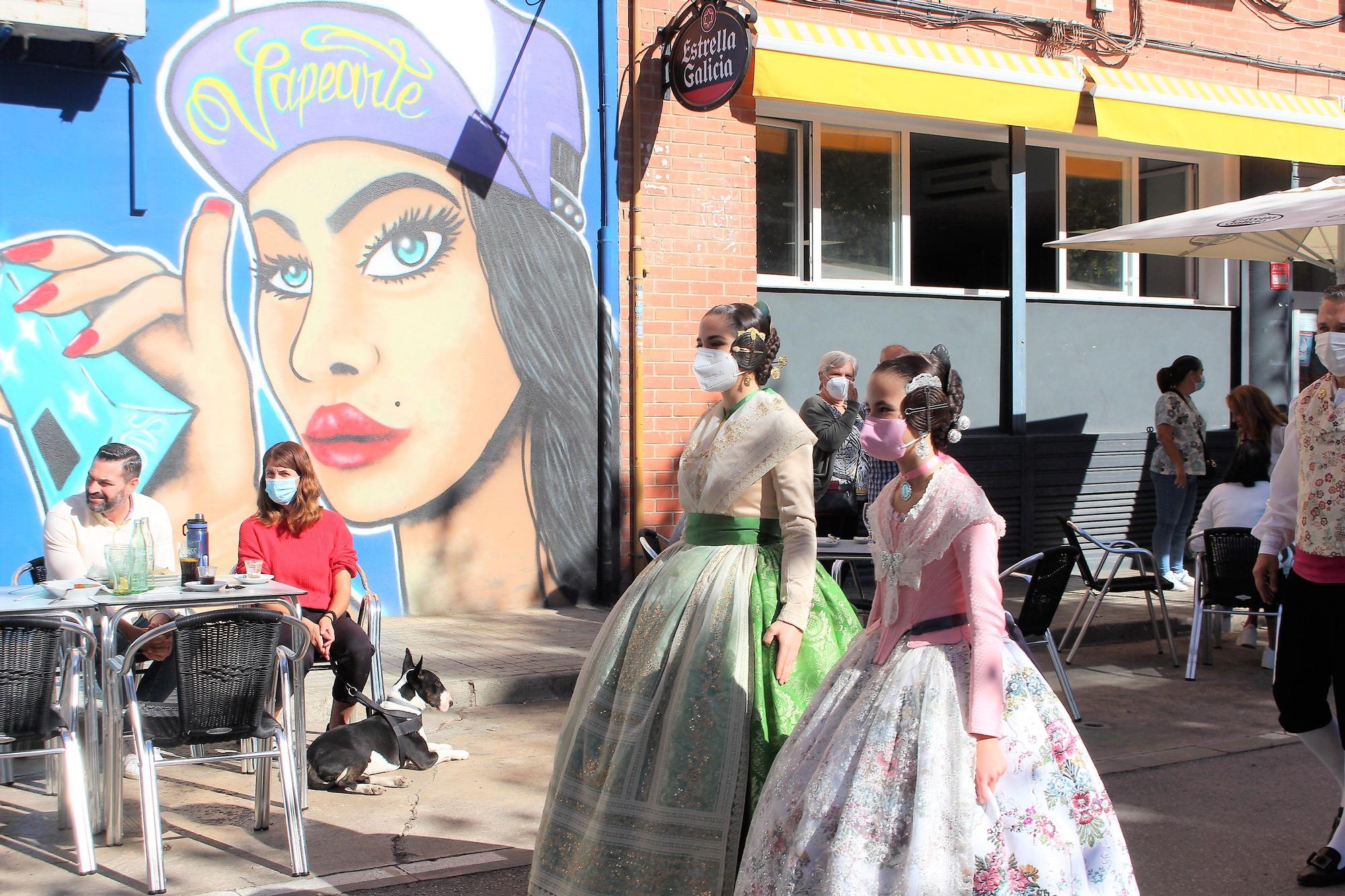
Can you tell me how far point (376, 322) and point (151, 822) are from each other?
16.7 ft

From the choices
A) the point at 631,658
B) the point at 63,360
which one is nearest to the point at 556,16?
the point at 63,360

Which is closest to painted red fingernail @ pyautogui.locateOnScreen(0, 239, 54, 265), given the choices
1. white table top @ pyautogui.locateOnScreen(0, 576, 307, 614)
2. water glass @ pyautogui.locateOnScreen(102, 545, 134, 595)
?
white table top @ pyautogui.locateOnScreen(0, 576, 307, 614)

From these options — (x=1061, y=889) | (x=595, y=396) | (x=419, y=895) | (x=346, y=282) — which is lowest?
(x=419, y=895)

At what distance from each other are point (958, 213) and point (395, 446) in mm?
5608

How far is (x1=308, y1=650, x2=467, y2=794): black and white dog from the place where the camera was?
5.67 metres

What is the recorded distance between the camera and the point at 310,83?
29.4ft

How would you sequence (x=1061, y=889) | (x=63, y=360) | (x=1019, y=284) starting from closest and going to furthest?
1. (x=1061, y=889)
2. (x=63, y=360)
3. (x=1019, y=284)

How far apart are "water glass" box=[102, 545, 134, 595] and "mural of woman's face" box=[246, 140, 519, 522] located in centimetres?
360

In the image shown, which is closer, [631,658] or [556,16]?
[631,658]

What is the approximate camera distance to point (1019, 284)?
39.1ft

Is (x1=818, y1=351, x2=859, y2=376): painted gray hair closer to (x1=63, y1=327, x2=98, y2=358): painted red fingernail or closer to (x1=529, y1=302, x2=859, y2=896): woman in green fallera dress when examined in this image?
(x1=529, y1=302, x2=859, y2=896): woman in green fallera dress

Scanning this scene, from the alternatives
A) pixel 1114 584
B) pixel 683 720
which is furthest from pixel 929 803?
pixel 1114 584

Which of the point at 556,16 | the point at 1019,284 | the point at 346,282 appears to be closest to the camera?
the point at 346,282

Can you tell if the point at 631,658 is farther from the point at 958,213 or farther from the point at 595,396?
the point at 958,213
